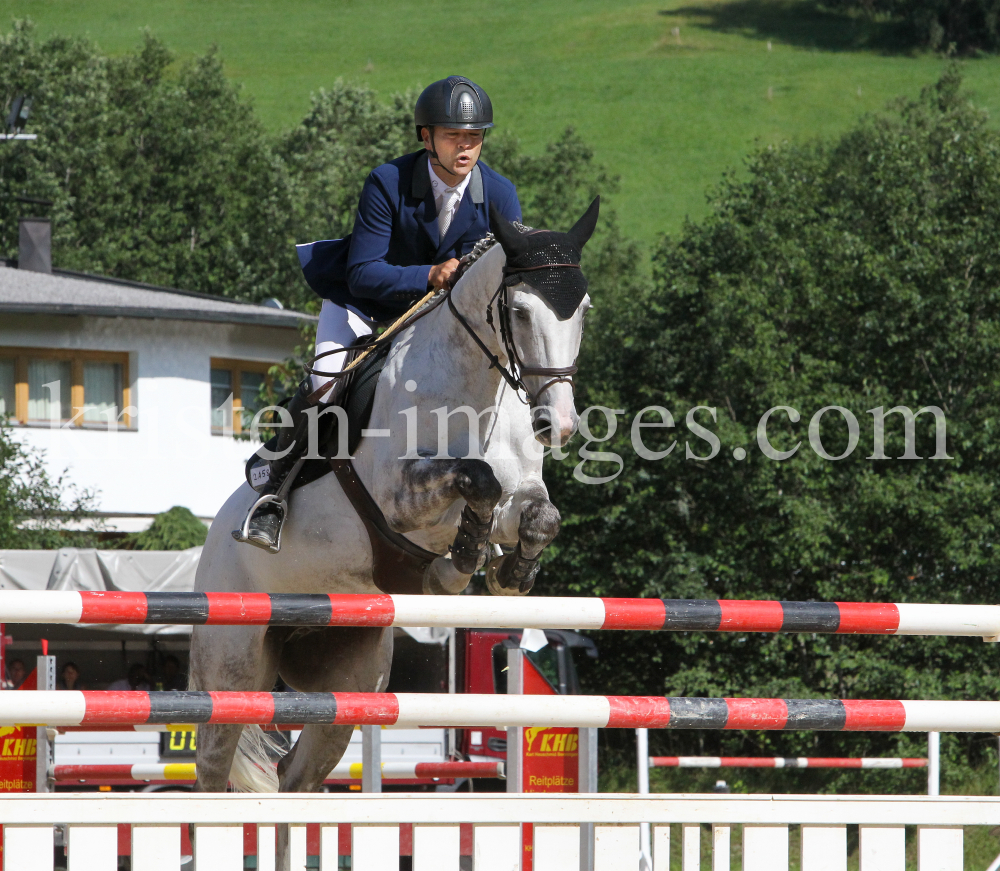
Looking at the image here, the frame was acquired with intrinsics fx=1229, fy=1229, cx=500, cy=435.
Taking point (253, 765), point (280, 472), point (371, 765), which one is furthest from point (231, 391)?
point (280, 472)

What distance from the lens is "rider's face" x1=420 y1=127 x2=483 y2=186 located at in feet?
15.0

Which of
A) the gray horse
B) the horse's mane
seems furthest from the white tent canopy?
the horse's mane

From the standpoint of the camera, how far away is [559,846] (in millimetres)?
2740

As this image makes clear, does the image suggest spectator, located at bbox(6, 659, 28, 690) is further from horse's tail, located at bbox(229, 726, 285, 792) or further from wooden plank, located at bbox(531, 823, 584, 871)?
wooden plank, located at bbox(531, 823, 584, 871)

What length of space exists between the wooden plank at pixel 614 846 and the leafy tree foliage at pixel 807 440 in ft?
34.9

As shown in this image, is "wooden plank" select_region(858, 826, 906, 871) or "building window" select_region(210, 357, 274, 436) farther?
"building window" select_region(210, 357, 274, 436)

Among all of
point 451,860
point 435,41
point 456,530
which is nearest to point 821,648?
point 456,530

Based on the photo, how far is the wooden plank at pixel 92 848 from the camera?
2.55m

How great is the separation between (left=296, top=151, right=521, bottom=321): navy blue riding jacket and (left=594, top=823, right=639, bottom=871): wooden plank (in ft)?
7.79

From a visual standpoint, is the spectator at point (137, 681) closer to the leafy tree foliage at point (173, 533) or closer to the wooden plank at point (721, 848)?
the leafy tree foliage at point (173, 533)

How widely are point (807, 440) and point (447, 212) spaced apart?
10.3 meters

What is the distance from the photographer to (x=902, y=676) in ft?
42.1

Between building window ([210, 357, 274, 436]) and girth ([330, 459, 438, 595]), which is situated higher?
building window ([210, 357, 274, 436])

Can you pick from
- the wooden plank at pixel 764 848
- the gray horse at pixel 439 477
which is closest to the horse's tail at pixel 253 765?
the gray horse at pixel 439 477
